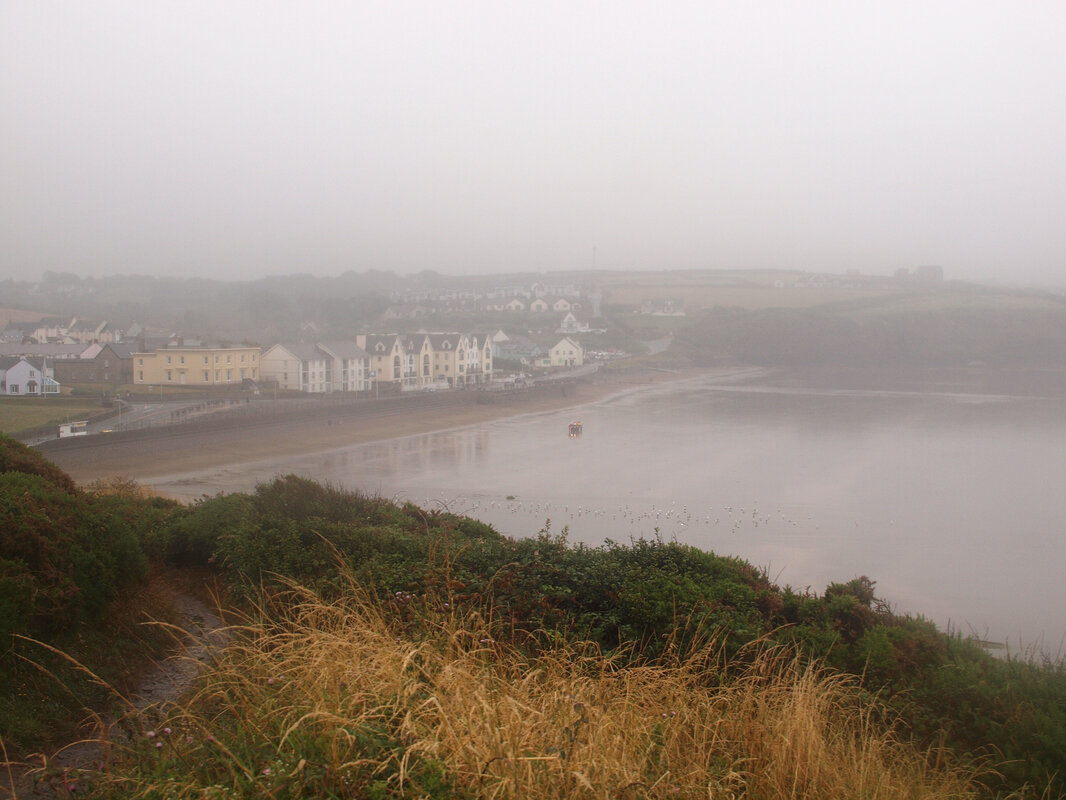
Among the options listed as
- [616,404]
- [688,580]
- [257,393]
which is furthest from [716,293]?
[688,580]

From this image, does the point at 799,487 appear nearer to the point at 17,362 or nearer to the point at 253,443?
the point at 253,443

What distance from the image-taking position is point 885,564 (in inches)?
342

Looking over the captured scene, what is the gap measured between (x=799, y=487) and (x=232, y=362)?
18120 millimetres

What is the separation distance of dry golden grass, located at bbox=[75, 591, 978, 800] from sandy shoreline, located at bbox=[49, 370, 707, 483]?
10.3 meters

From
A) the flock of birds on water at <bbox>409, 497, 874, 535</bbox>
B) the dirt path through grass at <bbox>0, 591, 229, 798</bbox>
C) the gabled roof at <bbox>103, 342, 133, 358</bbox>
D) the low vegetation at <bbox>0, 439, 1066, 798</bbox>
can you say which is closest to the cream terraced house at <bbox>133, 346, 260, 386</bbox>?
the gabled roof at <bbox>103, 342, 133, 358</bbox>

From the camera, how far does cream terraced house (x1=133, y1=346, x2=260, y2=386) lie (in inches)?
878

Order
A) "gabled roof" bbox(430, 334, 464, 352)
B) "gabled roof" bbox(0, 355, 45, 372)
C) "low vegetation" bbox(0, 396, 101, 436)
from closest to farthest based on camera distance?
"low vegetation" bbox(0, 396, 101, 436)
"gabled roof" bbox(0, 355, 45, 372)
"gabled roof" bbox(430, 334, 464, 352)

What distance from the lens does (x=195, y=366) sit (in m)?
23.5

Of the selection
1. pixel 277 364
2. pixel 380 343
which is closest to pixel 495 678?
pixel 277 364

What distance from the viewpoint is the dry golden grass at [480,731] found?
160cm

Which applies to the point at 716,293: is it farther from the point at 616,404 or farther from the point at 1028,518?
the point at 1028,518

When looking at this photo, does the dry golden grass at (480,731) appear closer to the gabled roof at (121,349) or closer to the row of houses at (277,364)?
the row of houses at (277,364)

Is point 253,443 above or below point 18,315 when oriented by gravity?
below

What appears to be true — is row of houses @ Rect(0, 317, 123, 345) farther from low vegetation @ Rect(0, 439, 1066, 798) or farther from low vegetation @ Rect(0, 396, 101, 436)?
low vegetation @ Rect(0, 439, 1066, 798)
